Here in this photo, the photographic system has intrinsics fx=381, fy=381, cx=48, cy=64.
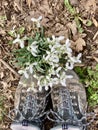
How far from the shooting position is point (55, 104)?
2.11m

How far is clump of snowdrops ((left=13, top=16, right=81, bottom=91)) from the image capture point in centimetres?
182

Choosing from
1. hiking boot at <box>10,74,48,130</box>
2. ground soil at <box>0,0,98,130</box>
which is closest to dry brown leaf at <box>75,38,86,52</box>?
ground soil at <box>0,0,98,130</box>

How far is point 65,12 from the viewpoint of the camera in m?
2.20

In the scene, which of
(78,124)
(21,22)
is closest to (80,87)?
(78,124)

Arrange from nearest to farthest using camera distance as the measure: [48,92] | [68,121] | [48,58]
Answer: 1. [48,58]
2. [68,121]
3. [48,92]

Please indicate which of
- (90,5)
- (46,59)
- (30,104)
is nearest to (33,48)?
(46,59)

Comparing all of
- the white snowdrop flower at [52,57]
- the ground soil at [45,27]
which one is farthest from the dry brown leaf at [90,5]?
the white snowdrop flower at [52,57]

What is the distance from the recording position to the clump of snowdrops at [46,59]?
1822 millimetres

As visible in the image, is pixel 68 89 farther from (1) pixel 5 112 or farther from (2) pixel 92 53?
(1) pixel 5 112

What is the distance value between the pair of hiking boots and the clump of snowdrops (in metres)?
0.14

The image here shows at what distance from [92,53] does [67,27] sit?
0.68 ft

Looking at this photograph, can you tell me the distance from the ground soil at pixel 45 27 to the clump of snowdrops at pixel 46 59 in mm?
229

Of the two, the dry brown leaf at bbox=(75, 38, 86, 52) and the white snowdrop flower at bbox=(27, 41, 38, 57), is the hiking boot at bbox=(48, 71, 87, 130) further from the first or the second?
the white snowdrop flower at bbox=(27, 41, 38, 57)

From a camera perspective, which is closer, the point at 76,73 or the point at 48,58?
the point at 48,58
